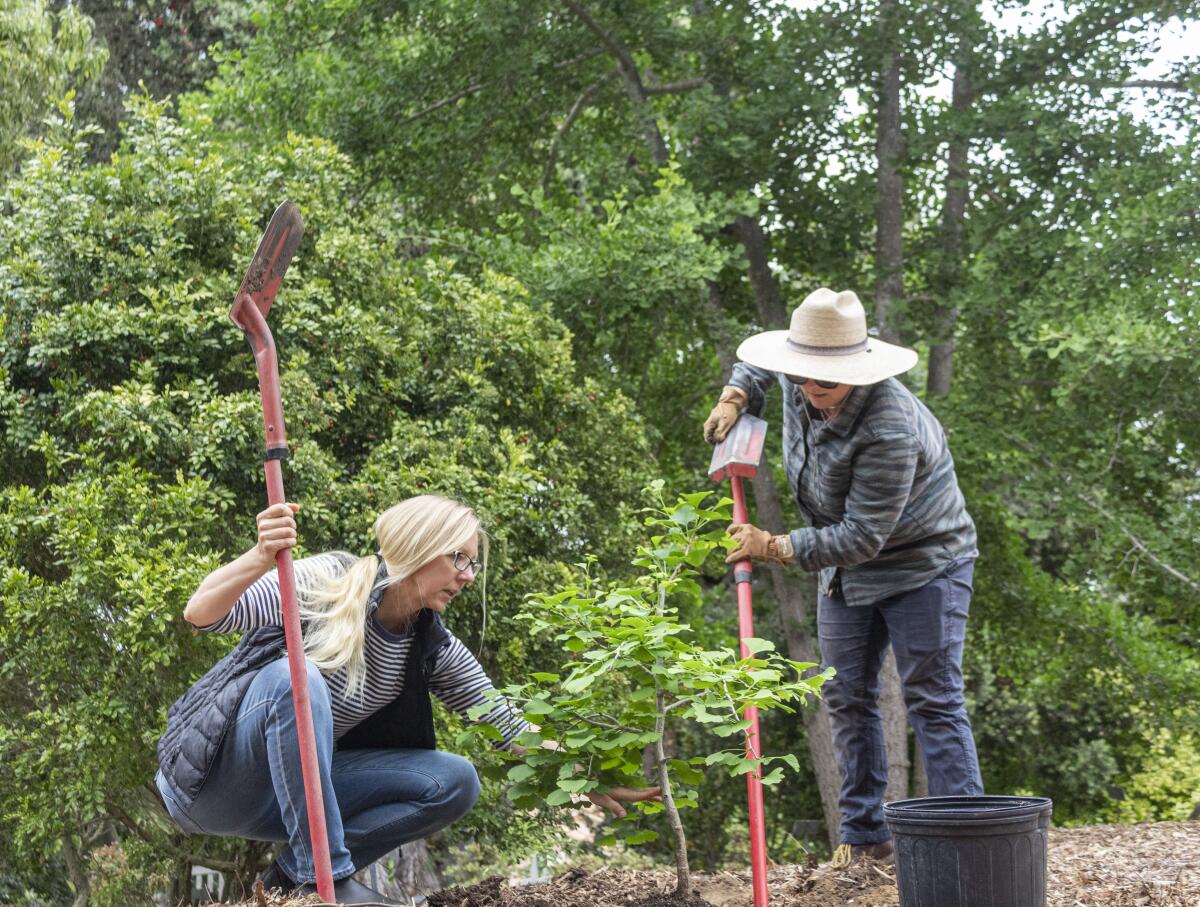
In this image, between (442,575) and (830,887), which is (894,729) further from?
(442,575)

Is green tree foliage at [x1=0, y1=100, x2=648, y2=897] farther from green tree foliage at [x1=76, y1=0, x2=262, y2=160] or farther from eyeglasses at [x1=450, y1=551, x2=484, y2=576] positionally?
green tree foliage at [x1=76, y1=0, x2=262, y2=160]

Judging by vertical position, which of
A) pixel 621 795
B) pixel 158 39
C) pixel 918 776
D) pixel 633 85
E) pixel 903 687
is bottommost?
pixel 918 776

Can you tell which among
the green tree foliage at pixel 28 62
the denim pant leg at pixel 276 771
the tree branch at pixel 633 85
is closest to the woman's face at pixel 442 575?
the denim pant leg at pixel 276 771

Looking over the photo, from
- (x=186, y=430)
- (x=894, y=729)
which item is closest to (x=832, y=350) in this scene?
(x=186, y=430)

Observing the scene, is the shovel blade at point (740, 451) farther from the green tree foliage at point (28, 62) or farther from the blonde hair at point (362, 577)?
the green tree foliage at point (28, 62)

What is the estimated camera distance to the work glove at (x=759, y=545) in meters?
3.56

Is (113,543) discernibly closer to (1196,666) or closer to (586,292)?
(586,292)

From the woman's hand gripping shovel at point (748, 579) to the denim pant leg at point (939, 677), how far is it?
0.47 metres

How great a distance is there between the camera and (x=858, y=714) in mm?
3748

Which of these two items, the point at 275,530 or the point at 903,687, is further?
the point at 903,687

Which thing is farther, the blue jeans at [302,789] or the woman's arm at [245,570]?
the blue jeans at [302,789]

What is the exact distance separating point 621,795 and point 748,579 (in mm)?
797

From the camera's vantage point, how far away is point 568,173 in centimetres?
1070

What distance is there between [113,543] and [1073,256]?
5.51m
